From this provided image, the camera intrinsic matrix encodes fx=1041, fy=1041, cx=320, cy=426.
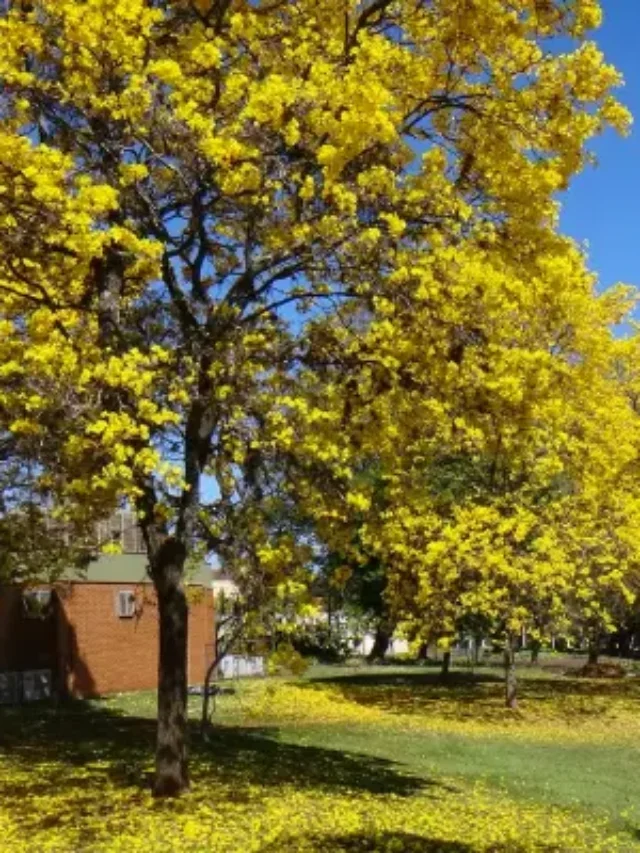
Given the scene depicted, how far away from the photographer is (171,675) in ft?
36.6

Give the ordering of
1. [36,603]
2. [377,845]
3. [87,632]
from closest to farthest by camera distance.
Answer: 1. [377,845]
2. [36,603]
3. [87,632]

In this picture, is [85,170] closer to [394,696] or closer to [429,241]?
[429,241]

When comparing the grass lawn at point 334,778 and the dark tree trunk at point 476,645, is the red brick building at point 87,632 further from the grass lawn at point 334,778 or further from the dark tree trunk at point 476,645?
the dark tree trunk at point 476,645

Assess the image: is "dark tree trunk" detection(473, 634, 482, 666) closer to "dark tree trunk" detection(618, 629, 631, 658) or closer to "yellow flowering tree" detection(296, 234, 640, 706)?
"yellow flowering tree" detection(296, 234, 640, 706)

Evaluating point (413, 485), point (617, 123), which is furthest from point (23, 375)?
point (617, 123)

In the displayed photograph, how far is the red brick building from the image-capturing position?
93.9ft

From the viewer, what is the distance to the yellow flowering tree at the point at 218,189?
9.39 metres

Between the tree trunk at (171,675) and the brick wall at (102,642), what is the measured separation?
704 inches

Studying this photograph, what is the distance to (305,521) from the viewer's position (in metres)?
13.3

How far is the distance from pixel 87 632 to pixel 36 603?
5.16 metres

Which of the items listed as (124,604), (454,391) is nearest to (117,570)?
(124,604)

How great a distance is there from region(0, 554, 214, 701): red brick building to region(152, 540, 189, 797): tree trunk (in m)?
15.4

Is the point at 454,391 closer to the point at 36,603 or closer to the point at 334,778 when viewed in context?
the point at 334,778

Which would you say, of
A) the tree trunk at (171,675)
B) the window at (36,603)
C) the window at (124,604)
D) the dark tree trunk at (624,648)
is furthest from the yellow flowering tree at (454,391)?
the dark tree trunk at (624,648)
